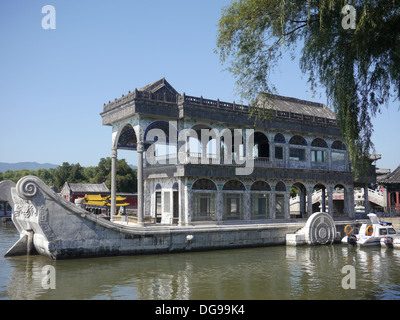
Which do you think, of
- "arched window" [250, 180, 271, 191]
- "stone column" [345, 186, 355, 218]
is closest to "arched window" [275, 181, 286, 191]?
"arched window" [250, 180, 271, 191]

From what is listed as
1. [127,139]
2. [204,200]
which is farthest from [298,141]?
[127,139]

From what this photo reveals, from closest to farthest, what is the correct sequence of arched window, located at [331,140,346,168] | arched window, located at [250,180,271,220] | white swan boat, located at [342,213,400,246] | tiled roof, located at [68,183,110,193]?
1. white swan boat, located at [342,213,400,246]
2. arched window, located at [250,180,271,220]
3. arched window, located at [331,140,346,168]
4. tiled roof, located at [68,183,110,193]

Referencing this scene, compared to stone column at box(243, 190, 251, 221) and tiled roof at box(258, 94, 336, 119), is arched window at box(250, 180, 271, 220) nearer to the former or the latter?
stone column at box(243, 190, 251, 221)

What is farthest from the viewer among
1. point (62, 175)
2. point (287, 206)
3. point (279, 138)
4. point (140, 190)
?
point (62, 175)

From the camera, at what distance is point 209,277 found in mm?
14461

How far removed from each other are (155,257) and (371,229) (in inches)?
528

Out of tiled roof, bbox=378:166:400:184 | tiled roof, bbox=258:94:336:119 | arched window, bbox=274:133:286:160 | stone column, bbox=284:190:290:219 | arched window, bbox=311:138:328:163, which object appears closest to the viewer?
arched window, bbox=274:133:286:160

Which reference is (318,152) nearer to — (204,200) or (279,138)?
(279,138)

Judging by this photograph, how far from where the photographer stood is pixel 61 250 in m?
17.1

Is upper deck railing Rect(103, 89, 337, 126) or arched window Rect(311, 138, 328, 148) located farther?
arched window Rect(311, 138, 328, 148)

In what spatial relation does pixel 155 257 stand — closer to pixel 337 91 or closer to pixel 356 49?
pixel 337 91

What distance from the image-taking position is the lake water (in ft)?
39.3

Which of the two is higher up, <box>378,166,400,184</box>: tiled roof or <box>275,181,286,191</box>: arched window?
<box>378,166,400,184</box>: tiled roof
